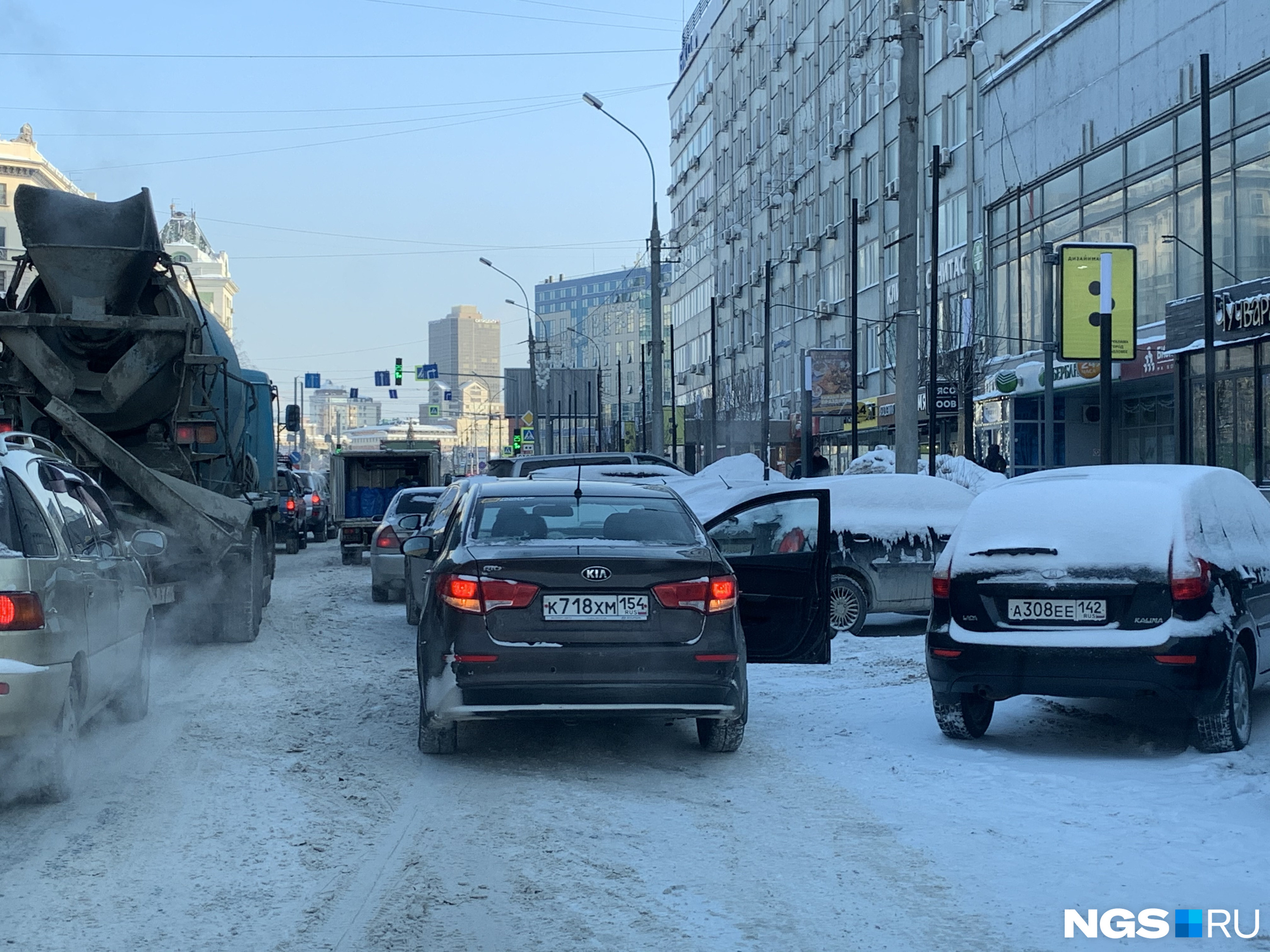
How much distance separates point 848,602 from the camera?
14.1 meters

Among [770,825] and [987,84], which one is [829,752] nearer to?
[770,825]

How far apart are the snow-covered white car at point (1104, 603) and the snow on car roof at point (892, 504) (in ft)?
18.4

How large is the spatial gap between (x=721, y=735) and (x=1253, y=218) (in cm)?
2305

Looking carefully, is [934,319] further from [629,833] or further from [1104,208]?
[629,833]

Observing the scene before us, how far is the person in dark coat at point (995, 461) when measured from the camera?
35.5 meters

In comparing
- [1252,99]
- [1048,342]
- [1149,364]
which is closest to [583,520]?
[1048,342]

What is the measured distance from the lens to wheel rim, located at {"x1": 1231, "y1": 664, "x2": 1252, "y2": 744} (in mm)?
7797

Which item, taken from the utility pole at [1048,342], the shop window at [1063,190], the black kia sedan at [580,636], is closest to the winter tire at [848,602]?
the black kia sedan at [580,636]

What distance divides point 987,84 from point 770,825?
37.2m

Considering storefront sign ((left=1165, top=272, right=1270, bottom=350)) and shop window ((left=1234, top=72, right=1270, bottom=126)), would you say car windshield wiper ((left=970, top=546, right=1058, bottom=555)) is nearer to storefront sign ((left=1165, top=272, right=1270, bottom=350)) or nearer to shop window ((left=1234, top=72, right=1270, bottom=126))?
storefront sign ((left=1165, top=272, right=1270, bottom=350))

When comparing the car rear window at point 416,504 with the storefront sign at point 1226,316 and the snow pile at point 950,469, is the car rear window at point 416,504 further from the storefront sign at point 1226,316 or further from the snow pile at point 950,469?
the storefront sign at point 1226,316

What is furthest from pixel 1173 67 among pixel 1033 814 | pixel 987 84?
pixel 1033 814

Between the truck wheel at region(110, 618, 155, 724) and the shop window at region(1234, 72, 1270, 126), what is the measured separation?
23715 mm

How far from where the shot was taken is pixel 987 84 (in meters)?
40.2
